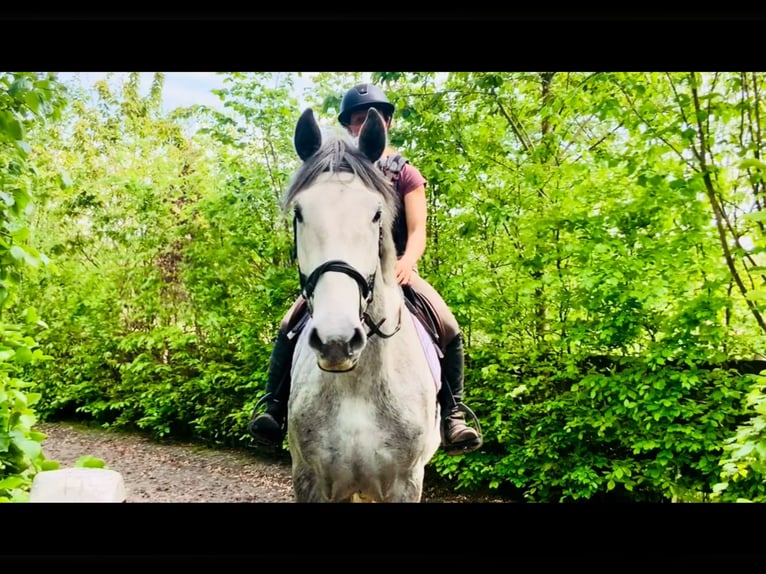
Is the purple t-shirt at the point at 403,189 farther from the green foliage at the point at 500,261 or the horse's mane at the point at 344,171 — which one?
the green foliage at the point at 500,261

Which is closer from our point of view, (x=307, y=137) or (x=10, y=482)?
(x=307, y=137)

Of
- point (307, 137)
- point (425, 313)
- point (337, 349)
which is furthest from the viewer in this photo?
point (425, 313)

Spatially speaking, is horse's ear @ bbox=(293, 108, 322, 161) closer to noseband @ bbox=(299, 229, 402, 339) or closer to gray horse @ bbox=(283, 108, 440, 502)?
gray horse @ bbox=(283, 108, 440, 502)

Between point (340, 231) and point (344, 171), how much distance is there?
24 cm

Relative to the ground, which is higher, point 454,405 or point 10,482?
point 454,405

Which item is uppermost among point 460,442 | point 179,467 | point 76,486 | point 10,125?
point 10,125

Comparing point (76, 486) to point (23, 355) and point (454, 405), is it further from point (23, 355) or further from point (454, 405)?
point (454, 405)

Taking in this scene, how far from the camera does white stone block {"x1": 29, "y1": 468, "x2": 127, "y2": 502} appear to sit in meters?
2.32

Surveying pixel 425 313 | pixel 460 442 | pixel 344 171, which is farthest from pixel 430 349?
pixel 344 171

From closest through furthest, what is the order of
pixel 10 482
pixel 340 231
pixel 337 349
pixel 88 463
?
pixel 337 349 < pixel 340 231 < pixel 10 482 < pixel 88 463

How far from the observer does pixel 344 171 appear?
174cm

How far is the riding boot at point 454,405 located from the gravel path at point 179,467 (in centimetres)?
109
